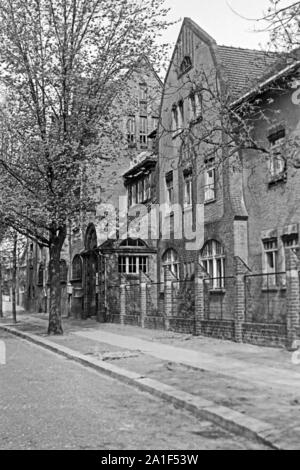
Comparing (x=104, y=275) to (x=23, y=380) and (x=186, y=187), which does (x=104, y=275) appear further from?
(x=23, y=380)

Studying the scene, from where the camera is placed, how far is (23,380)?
11.3m

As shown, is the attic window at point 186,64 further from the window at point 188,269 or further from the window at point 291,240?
the window at point 291,240

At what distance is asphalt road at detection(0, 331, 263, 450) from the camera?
21.6 ft

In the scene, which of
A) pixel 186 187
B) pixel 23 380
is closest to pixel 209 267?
pixel 186 187

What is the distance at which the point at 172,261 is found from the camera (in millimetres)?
26953

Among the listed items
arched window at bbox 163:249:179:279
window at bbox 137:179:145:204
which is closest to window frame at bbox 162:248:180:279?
arched window at bbox 163:249:179:279

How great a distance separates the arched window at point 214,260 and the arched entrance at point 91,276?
1017 centimetres

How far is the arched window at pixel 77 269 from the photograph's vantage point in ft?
119

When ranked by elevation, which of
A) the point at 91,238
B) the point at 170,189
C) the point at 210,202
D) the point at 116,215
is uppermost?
the point at 170,189

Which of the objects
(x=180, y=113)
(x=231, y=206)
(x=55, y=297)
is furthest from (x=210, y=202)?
(x=55, y=297)

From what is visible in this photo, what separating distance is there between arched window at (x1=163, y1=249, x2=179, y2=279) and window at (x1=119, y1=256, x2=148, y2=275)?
2070 millimetres

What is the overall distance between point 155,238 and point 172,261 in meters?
2.67

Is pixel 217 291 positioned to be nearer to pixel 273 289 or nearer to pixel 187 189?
pixel 273 289
